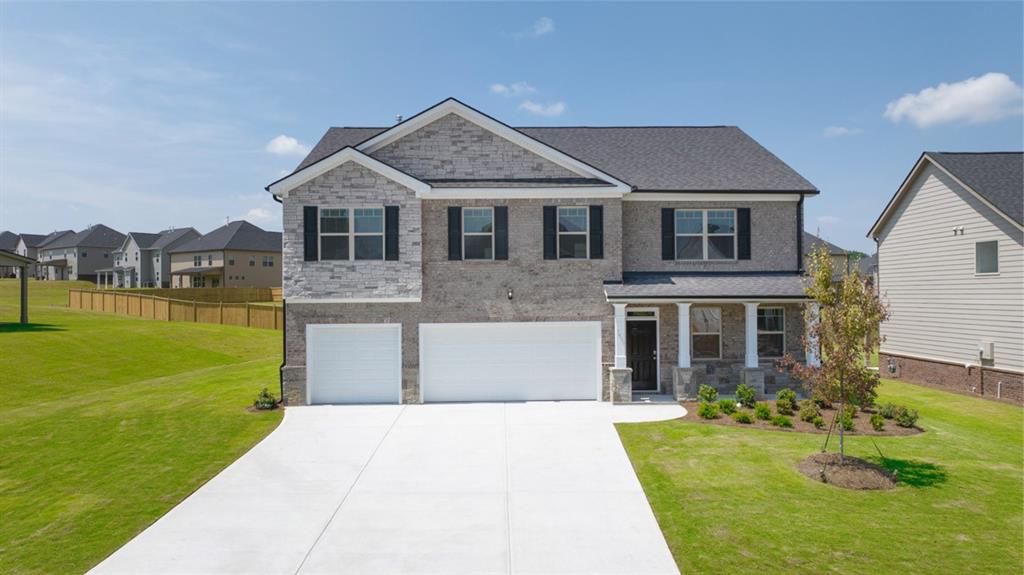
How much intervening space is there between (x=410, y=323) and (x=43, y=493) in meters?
8.56

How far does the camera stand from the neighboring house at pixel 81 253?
71000 mm

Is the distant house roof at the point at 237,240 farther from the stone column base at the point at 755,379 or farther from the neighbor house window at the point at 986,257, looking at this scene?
the neighbor house window at the point at 986,257

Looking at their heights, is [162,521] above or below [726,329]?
below

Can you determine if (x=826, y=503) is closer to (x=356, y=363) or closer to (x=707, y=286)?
(x=707, y=286)

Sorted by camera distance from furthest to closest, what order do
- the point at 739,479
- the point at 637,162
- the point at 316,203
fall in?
the point at 637,162 < the point at 316,203 < the point at 739,479

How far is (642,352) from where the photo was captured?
16.6 metres

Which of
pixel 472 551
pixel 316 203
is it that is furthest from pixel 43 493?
pixel 316 203

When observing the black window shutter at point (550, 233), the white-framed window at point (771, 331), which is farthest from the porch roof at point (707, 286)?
the black window shutter at point (550, 233)

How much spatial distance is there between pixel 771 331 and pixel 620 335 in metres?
4.97

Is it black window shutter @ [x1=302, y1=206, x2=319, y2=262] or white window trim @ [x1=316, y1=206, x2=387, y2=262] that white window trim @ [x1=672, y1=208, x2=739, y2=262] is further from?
black window shutter @ [x1=302, y1=206, x2=319, y2=262]

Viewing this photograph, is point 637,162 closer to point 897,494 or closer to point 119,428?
point 897,494

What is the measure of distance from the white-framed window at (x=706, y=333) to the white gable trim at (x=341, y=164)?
9.01 meters

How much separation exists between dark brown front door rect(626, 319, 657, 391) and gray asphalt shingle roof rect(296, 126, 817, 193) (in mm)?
4270

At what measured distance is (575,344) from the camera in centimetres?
1603
